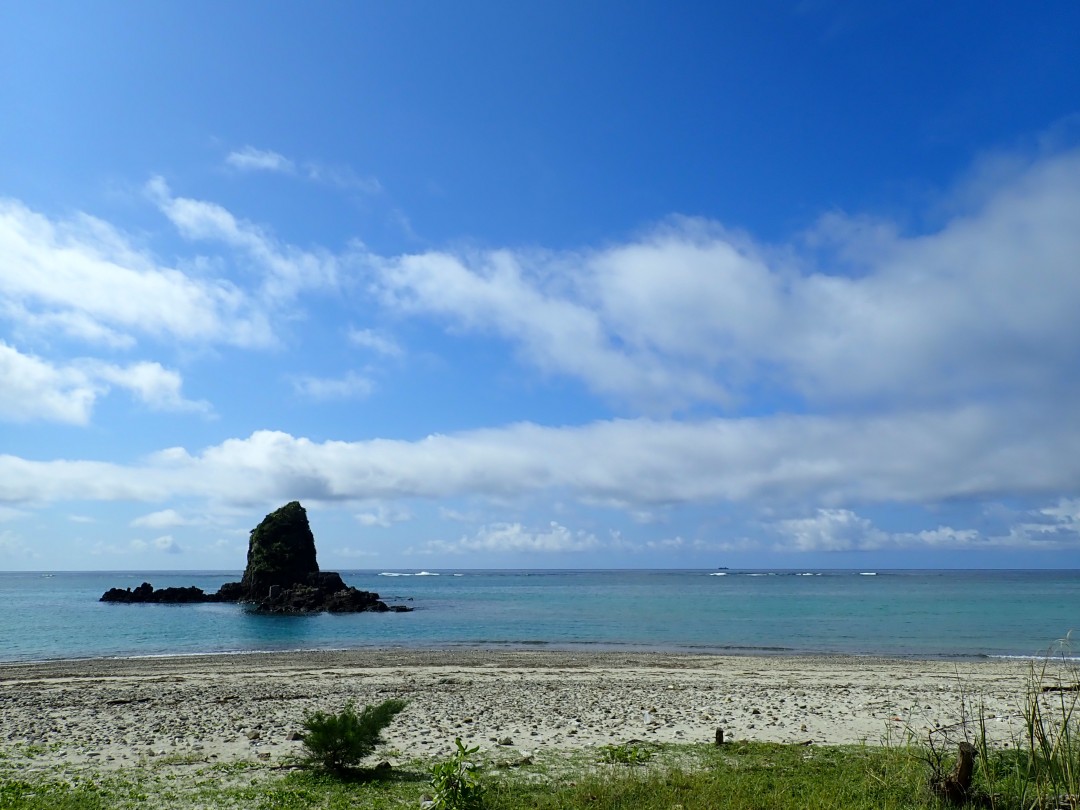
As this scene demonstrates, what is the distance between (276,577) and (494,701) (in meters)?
93.9

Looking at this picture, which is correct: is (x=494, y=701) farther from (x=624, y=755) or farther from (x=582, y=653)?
(x=582, y=653)

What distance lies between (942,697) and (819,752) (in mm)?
11790

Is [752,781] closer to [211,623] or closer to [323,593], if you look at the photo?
[211,623]

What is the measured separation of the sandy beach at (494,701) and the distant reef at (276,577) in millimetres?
63937

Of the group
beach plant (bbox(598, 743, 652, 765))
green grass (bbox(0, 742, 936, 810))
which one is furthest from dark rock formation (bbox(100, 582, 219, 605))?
beach plant (bbox(598, 743, 652, 765))

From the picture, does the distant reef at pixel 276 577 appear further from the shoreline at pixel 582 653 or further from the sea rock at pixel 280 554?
the shoreline at pixel 582 653

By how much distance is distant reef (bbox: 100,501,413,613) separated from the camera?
322 ft

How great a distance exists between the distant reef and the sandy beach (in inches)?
2517

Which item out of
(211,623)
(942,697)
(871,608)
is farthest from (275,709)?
(871,608)

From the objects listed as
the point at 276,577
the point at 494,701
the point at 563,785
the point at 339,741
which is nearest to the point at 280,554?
the point at 276,577

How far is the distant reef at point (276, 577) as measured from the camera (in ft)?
322

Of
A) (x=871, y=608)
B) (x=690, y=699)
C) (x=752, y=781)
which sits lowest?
(x=871, y=608)

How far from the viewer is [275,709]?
20.9m

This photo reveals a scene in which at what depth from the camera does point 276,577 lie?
106m
